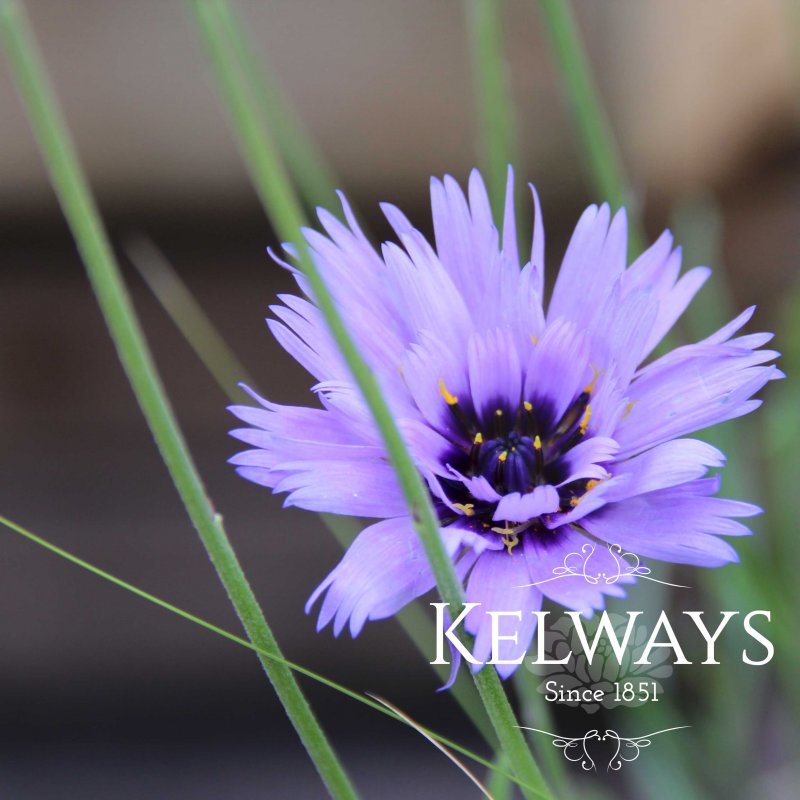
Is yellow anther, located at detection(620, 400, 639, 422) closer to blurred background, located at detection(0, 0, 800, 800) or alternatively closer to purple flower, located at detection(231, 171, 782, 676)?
purple flower, located at detection(231, 171, 782, 676)

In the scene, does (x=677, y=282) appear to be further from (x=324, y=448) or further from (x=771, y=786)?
(x=771, y=786)

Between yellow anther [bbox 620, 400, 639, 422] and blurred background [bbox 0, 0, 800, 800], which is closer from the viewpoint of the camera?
yellow anther [bbox 620, 400, 639, 422]

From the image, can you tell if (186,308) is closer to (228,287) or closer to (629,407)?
(228,287)

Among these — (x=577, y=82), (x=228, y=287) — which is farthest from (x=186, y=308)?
(x=577, y=82)

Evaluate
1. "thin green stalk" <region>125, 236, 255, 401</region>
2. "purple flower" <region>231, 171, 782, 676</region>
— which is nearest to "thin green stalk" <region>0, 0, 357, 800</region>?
"purple flower" <region>231, 171, 782, 676</region>

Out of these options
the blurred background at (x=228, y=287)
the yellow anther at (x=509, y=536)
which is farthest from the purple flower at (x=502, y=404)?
the blurred background at (x=228, y=287)

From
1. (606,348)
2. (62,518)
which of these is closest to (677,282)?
(606,348)
